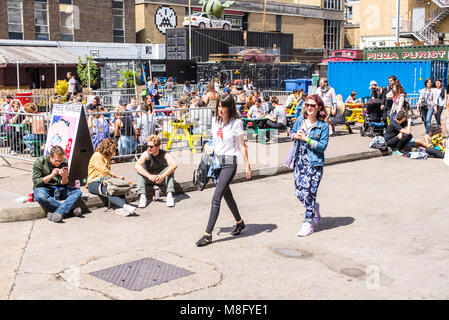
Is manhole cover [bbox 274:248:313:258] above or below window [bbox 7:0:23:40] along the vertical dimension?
Answer: below

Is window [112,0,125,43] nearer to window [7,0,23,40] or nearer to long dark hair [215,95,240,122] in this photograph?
window [7,0,23,40]

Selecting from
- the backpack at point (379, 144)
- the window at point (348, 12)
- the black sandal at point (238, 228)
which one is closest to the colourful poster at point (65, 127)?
the black sandal at point (238, 228)

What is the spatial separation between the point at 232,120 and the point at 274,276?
7.26ft

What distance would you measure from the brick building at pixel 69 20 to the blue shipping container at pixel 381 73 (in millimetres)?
28790

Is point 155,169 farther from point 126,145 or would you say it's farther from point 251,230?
point 126,145

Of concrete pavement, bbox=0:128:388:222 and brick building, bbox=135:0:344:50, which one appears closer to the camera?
concrete pavement, bbox=0:128:388:222

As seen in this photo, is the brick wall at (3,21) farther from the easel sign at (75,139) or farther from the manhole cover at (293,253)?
the manhole cover at (293,253)

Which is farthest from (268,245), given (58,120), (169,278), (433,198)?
(58,120)

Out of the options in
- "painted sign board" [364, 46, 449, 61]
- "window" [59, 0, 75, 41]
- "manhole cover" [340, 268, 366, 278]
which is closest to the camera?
"manhole cover" [340, 268, 366, 278]

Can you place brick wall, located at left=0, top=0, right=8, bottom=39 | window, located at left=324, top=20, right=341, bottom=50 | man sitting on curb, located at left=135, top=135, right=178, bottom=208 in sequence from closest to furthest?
man sitting on curb, located at left=135, top=135, right=178, bottom=208 → brick wall, located at left=0, top=0, right=8, bottom=39 → window, located at left=324, top=20, right=341, bottom=50

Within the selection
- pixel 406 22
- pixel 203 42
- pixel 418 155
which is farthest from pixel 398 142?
pixel 406 22

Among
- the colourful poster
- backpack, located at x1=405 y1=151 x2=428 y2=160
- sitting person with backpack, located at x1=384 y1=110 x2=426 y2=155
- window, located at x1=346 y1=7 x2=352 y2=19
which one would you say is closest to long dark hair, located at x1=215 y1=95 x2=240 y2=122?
the colourful poster

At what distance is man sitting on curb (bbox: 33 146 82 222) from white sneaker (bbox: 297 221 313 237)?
133 inches

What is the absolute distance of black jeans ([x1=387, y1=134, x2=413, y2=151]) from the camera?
15242 millimetres
